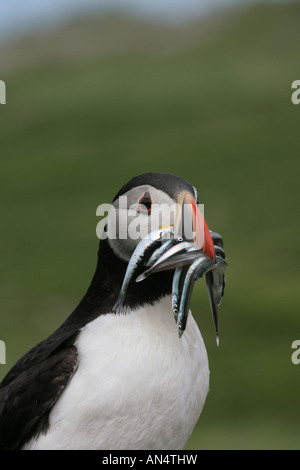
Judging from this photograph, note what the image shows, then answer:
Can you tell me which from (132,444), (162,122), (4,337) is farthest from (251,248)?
(132,444)

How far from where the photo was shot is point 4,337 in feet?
48.1

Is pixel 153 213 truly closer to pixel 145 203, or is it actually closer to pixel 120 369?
pixel 145 203

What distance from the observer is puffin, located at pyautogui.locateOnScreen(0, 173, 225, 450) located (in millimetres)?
4336

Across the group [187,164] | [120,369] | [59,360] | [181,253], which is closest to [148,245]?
[181,253]

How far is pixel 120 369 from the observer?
4352mm

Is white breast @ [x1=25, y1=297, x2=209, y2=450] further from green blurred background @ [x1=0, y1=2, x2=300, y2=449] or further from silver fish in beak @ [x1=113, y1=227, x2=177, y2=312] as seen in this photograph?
green blurred background @ [x1=0, y1=2, x2=300, y2=449]

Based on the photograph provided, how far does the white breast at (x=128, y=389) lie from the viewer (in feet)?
14.2

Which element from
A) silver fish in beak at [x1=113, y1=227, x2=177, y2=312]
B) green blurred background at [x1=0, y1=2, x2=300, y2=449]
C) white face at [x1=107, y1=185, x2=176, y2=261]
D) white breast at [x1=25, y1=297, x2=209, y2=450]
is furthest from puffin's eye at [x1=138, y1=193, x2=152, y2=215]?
green blurred background at [x1=0, y1=2, x2=300, y2=449]

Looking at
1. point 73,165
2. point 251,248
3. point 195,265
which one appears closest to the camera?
point 195,265

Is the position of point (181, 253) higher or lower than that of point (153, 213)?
lower

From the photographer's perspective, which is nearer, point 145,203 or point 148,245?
point 148,245

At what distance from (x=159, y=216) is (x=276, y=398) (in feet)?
31.5

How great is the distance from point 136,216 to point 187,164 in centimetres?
1760
